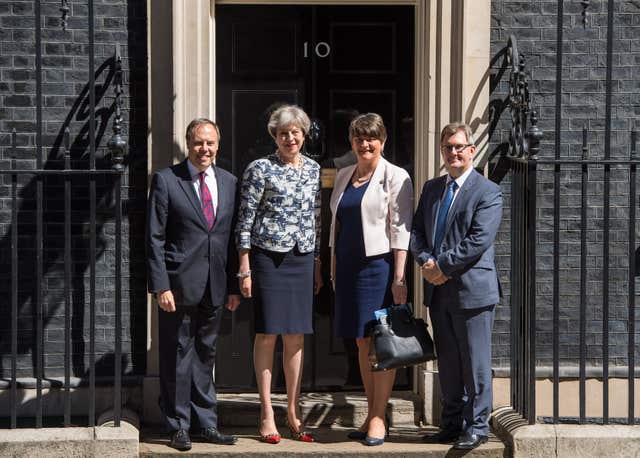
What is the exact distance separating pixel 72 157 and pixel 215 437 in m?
1.95

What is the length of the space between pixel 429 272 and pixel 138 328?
1983 millimetres

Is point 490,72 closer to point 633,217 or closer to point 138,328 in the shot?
point 633,217

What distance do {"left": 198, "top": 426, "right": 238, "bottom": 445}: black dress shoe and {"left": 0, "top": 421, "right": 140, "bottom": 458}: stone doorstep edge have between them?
411 mm

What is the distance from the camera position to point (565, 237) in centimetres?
711

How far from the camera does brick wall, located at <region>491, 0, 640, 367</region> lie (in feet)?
23.1

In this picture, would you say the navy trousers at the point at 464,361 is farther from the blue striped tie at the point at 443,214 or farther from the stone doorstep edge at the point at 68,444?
the stone doorstep edge at the point at 68,444

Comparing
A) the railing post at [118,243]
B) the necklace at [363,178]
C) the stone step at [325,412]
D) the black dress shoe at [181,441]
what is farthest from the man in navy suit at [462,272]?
the railing post at [118,243]

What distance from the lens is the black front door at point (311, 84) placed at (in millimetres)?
7281

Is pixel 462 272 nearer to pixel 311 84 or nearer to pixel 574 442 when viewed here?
pixel 574 442

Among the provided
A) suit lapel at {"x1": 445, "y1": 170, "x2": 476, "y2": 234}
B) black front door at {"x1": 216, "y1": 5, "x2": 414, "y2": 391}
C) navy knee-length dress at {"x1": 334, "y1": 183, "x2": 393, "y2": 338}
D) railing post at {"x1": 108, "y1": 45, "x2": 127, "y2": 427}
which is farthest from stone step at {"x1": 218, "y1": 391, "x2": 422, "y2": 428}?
Result: suit lapel at {"x1": 445, "y1": 170, "x2": 476, "y2": 234}

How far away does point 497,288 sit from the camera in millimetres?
6262

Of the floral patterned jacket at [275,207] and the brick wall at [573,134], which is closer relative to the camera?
the floral patterned jacket at [275,207]

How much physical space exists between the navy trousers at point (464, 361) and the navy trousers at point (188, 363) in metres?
1.24

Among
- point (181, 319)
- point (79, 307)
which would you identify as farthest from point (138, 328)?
point (181, 319)
